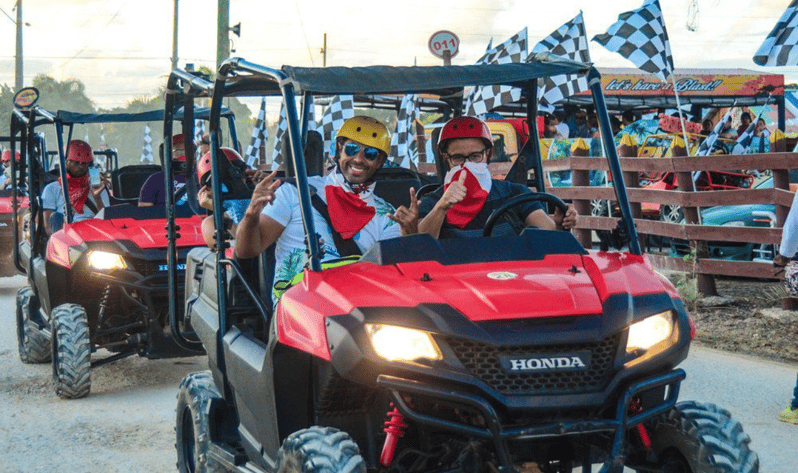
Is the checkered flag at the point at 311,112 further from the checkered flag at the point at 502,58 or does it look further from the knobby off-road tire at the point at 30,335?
the knobby off-road tire at the point at 30,335

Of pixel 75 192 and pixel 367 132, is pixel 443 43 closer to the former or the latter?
pixel 75 192

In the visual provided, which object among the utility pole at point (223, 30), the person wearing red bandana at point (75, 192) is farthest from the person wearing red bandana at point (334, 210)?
the utility pole at point (223, 30)

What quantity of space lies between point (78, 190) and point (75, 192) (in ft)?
0.10

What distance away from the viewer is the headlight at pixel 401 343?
128 inches

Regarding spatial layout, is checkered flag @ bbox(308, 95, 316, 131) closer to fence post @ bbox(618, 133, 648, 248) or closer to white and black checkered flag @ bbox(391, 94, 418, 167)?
white and black checkered flag @ bbox(391, 94, 418, 167)

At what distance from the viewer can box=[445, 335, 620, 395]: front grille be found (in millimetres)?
3221

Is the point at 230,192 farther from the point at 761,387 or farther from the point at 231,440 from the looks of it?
the point at 761,387

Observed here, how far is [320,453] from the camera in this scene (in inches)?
128

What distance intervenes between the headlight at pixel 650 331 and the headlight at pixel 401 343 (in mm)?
607

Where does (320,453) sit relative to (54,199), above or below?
below

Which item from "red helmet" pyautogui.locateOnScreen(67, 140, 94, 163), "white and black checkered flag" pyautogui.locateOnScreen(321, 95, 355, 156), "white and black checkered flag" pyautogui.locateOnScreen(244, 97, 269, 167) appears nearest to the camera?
"red helmet" pyautogui.locateOnScreen(67, 140, 94, 163)

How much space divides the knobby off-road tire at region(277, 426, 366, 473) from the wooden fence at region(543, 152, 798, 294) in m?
6.82

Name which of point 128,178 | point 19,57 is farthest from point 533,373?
point 19,57

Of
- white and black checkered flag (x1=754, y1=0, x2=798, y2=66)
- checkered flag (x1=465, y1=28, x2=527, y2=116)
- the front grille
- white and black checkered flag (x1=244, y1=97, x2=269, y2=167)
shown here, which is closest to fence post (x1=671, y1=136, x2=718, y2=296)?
white and black checkered flag (x1=754, y1=0, x2=798, y2=66)
